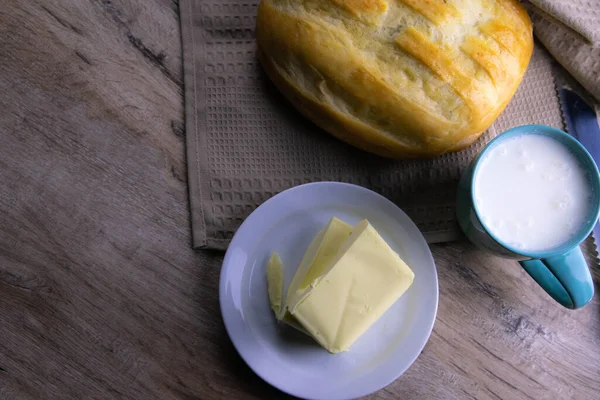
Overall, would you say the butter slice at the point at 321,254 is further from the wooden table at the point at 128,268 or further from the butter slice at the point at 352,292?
the wooden table at the point at 128,268

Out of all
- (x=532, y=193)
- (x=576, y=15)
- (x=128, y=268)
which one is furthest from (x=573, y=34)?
(x=128, y=268)

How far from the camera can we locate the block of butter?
780mm

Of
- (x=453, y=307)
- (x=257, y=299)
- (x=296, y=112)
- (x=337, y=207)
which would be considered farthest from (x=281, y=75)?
(x=453, y=307)

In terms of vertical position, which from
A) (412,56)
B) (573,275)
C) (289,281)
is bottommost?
(289,281)

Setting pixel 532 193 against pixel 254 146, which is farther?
pixel 254 146

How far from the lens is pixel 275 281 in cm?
87

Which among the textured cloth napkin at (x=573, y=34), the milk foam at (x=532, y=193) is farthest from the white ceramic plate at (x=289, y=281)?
the textured cloth napkin at (x=573, y=34)

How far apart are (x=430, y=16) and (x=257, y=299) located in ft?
1.69

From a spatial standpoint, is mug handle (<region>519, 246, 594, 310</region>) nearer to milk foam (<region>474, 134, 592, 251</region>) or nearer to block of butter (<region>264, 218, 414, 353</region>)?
milk foam (<region>474, 134, 592, 251</region>)

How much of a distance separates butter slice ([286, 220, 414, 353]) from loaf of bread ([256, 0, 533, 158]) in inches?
7.8

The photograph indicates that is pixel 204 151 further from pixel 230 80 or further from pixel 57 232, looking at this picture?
pixel 57 232

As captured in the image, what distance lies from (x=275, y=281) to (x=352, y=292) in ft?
0.47

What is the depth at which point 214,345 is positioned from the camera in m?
0.92

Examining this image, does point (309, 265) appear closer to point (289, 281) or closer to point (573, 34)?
point (289, 281)
